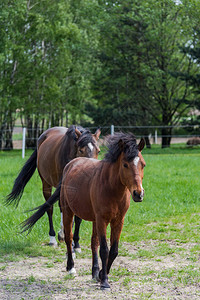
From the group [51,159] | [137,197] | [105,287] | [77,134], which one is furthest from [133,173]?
[51,159]

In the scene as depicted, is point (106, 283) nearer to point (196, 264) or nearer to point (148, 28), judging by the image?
point (196, 264)

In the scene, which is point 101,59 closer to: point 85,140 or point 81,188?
point 85,140

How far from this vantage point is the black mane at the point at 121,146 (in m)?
3.71

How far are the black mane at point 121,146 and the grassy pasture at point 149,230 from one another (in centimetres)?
140

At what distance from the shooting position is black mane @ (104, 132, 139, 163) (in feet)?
12.2

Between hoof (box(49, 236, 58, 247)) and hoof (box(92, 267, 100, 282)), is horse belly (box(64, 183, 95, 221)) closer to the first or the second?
hoof (box(92, 267, 100, 282))

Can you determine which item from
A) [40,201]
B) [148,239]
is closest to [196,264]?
[148,239]

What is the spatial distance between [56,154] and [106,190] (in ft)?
8.29


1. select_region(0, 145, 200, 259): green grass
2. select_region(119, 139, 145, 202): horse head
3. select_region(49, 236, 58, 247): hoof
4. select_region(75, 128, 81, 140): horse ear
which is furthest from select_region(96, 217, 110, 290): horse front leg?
select_region(49, 236, 58, 247): hoof

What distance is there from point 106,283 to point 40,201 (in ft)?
15.8

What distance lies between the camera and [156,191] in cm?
967

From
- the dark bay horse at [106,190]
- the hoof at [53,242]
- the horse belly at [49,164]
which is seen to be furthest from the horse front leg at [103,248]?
the horse belly at [49,164]

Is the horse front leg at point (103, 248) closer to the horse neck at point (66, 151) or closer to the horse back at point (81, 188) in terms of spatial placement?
the horse back at point (81, 188)

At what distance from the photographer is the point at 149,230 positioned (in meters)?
6.75
